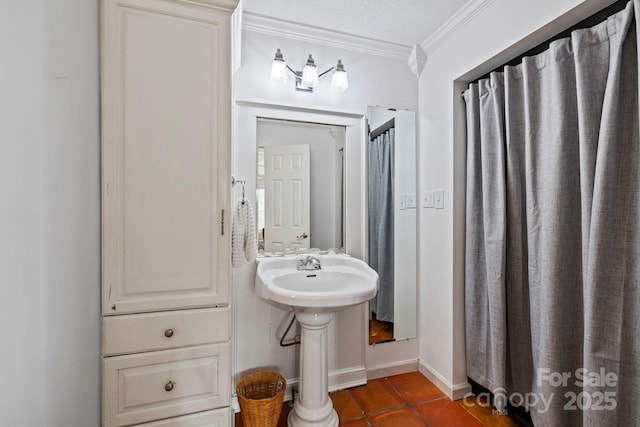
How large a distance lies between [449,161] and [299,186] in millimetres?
975

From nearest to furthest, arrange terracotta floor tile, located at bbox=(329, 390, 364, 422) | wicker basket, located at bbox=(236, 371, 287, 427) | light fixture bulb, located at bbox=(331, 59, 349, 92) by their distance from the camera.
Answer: wicker basket, located at bbox=(236, 371, 287, 427), terracotta floor tile, located at bbox=(329, 390, 364, 422), light fixture bulb, located at bbox=(331, 59, 349, 92)

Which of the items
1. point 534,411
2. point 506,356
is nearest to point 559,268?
point 506,356

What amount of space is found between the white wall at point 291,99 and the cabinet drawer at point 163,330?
2.13 ft

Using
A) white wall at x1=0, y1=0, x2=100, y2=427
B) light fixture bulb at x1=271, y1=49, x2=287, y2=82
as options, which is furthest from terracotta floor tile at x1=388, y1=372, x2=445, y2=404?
light fixture bulb at x1=271, y1=49, x2=287, y2=82

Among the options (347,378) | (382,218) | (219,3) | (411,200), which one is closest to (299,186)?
(382,218)

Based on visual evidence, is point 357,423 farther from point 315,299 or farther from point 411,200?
point 411,200

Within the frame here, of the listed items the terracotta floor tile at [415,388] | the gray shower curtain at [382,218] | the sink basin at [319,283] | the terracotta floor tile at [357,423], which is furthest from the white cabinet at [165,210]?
the terracotta floor tile at [415,388]

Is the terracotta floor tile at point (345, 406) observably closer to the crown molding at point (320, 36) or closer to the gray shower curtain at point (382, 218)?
the gray shower curtain at point (382, 218)

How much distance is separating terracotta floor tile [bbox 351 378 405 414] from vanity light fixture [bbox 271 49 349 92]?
1.97 metres

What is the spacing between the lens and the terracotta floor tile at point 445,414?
1.60 metres

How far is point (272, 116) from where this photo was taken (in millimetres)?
1802

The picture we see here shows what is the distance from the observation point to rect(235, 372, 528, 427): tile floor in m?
1.61

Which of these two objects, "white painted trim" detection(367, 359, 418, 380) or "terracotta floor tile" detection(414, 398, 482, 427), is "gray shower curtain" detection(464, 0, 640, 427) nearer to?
"terracotta floor tile" detection(414, 398, 482, 427)

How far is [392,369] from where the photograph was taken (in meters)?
2.07
